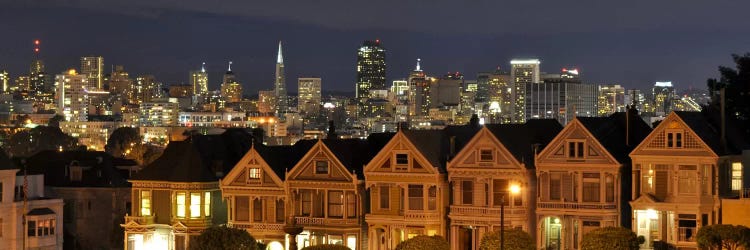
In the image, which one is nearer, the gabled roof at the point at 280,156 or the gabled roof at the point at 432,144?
the gabled roof at the point at 432,144

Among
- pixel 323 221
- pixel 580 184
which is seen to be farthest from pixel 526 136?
pixel 323 221

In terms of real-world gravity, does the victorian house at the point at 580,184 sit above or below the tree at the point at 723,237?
above

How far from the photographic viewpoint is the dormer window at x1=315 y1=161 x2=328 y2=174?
196 ft

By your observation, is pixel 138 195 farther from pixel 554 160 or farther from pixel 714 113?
pixel 714 113

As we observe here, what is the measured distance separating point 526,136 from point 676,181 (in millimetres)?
7186

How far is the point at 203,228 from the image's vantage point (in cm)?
6275

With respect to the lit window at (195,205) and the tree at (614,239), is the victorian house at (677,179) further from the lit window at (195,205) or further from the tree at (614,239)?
the lit window at (195,205)

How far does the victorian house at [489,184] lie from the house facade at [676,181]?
4.35 m

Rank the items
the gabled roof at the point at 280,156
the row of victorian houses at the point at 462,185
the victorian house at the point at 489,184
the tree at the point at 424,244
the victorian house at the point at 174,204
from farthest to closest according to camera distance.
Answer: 1. the victorian house at the point at 174,204
2. the gabled roof at the point at 280,156
3. the victorian house at the point at 489,184
4. the tree at the point at 424,244
5. the row of victorian houses at the point at 462,185

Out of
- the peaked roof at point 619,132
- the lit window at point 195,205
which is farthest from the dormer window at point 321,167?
the peaked roof at point 619,132

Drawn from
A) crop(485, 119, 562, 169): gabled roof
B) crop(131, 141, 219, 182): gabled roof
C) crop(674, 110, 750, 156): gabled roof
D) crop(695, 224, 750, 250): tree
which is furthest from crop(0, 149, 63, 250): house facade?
crop(695, 224, 750, 250): tree

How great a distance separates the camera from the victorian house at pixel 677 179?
173 ft

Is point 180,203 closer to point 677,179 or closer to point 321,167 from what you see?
point 321,167

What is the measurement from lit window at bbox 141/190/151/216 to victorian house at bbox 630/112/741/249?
21.8 metres
